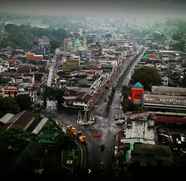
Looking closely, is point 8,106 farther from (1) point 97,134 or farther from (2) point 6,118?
(1) point 97,134

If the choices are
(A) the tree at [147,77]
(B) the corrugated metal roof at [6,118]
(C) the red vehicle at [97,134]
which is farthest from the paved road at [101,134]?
(B) the corrugated metal roof at [6,118]

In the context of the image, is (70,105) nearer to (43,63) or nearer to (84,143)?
(84,143)

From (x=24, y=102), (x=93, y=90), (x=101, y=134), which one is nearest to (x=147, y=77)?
(x=93, y=90)

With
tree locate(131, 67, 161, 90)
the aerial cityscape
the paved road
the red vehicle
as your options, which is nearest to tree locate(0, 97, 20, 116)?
the aerial cityscape

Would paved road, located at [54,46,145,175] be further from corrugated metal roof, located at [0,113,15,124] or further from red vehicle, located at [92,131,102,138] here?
corrugated metal roof, located at [0,113,15,124]

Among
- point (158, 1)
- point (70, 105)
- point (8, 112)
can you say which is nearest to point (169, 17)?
point (158, 1)

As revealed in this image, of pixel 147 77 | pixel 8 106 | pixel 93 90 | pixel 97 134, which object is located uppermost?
pixel 147 77

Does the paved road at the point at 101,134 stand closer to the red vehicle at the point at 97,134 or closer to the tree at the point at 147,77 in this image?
the red vehicle at the point at 97,134

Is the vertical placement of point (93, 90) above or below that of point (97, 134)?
above
